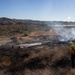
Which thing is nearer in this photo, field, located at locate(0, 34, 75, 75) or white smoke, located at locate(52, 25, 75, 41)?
field, located at locate(0, 34, 75, 75)

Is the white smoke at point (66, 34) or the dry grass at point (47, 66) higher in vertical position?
the dry grass at point (47, 66)

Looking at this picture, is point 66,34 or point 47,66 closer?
point 47,66

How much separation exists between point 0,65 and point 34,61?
3296 millimetres

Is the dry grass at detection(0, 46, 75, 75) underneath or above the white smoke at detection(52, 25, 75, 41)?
above

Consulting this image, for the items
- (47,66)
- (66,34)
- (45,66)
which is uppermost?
Answer: (47,66)

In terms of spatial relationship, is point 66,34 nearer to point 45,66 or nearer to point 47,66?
point 45,66

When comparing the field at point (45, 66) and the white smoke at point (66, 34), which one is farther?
the white smoke at point (66, 34)

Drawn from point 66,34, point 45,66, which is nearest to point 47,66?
point 45,66

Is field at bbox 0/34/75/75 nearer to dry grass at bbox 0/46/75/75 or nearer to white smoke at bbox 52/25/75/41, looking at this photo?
dry grass at bbox 0/46/75/75

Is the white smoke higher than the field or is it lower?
lower

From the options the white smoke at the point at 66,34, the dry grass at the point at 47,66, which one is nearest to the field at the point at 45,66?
the dry grass at the point at 47,66

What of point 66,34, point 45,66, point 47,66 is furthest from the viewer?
point 66,34

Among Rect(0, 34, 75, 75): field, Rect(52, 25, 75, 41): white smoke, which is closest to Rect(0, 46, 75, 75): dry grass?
Rect(0, 34, 75, 75): field

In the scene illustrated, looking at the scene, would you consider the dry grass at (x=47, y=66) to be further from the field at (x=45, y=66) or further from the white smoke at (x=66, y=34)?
the white smoke at (x=66, y=34)
